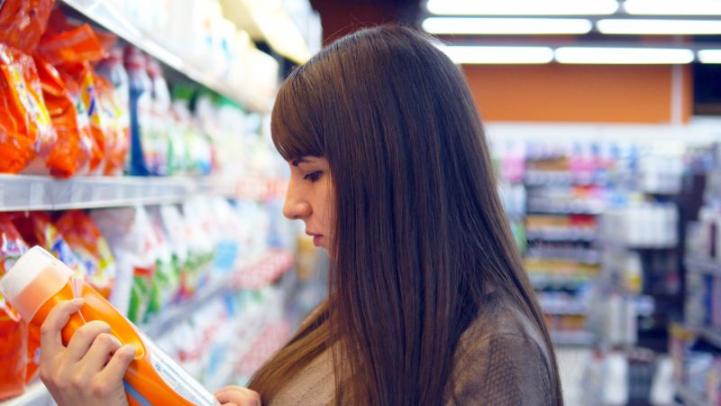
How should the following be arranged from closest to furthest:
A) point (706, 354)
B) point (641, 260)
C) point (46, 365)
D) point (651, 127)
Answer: point (46, 365) → point (706, 354) → point (641, 260) → point (651, 127)

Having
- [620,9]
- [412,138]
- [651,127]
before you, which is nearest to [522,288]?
[412,138]

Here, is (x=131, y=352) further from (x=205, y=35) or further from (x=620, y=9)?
(x=620, y=9)

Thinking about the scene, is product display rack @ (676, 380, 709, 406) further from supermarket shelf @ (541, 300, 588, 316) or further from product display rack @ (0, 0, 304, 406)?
supermarket shelf @ (541, 300, 588, 316)

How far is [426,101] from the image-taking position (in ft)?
3.84

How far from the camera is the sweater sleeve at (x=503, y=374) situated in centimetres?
106

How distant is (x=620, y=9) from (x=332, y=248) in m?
6.76

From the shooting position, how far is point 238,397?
1347 millimetres

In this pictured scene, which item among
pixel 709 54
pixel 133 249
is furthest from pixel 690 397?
pixel 709 54

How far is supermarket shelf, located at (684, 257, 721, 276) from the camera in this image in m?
4.69

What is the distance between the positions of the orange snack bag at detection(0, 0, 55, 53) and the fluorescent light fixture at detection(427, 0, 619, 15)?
577 cm

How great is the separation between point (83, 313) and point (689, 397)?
15.4 ft

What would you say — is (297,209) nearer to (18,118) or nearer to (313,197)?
(313,197)

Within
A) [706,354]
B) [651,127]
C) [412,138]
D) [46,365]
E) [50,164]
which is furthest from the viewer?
[651,127]

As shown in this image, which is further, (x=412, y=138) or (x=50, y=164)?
(x=50, y=164)
